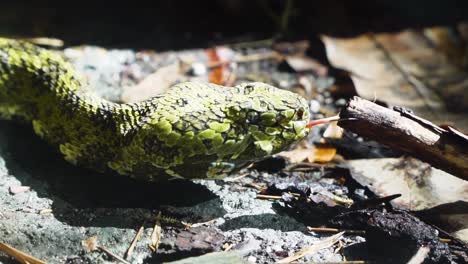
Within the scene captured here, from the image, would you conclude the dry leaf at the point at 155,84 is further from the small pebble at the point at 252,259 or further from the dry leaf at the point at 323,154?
the small pebble at the point at 252,259

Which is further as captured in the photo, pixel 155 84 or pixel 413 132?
pixel 155 84

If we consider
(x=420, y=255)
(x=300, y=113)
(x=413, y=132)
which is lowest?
(x=420, y=255)

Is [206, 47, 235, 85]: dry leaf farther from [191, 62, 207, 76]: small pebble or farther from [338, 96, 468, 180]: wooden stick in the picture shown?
[338, 96, 468, 180]: wooden stick

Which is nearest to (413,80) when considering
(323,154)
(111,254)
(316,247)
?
(323,154)

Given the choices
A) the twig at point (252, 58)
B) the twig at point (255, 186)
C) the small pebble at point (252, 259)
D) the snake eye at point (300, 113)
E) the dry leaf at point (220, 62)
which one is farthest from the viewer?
the twig at point (252, 58)

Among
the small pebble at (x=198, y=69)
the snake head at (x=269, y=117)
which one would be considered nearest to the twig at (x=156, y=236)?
the snake head at (x=269, y=117)

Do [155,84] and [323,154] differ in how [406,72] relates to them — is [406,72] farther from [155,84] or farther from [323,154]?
[155,84]
